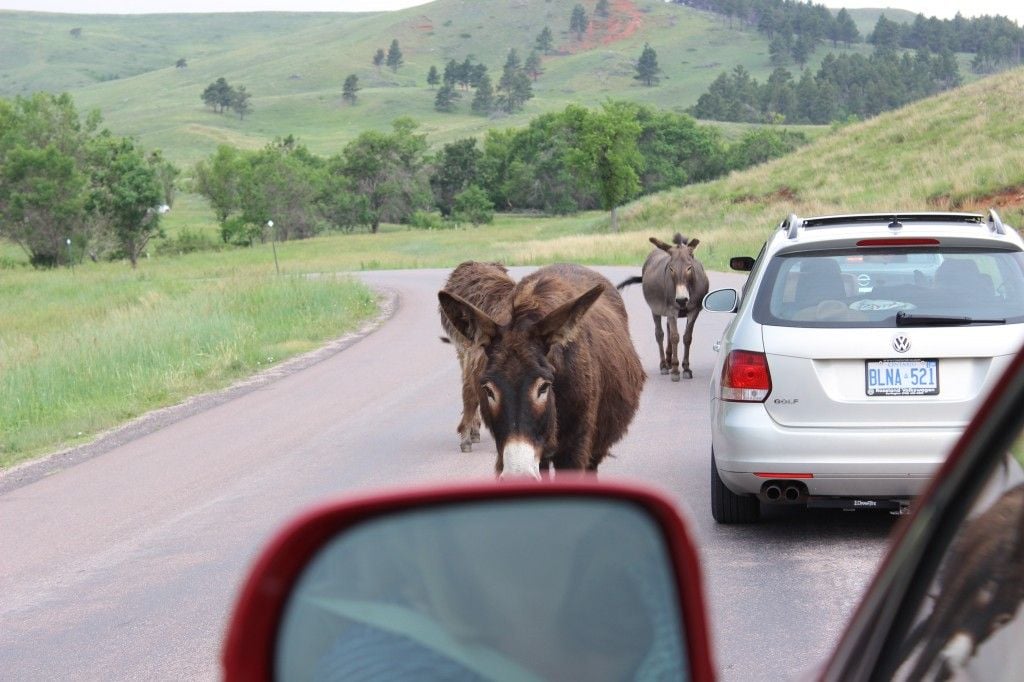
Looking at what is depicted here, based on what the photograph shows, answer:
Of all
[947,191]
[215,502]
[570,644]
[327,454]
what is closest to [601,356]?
[215,502]

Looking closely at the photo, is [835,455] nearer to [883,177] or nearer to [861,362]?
[861,362]

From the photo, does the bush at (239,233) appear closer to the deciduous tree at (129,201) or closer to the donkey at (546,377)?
the deciduous tree at (129,201)

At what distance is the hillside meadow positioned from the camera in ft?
56.2

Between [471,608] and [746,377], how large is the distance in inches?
220

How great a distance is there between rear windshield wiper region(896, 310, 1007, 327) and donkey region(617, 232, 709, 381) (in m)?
7.80

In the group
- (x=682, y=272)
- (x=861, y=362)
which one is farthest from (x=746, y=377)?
(x=682, y=272)

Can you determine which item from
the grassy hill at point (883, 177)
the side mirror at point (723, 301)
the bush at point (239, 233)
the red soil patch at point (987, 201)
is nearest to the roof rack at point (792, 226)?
the side mirror at point (723, 301)

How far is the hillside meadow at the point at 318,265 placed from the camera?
17125mm

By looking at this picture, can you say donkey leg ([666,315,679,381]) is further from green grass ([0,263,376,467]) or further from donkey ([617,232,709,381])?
green grass ([0,263,376,467])

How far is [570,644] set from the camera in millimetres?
1829

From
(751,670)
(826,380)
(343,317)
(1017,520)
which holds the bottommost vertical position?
(343,317)

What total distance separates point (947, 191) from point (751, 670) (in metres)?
42.8

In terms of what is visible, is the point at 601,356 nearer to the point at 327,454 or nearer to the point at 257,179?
the point at 327,454

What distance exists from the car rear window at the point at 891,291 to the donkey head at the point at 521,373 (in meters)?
1.54
